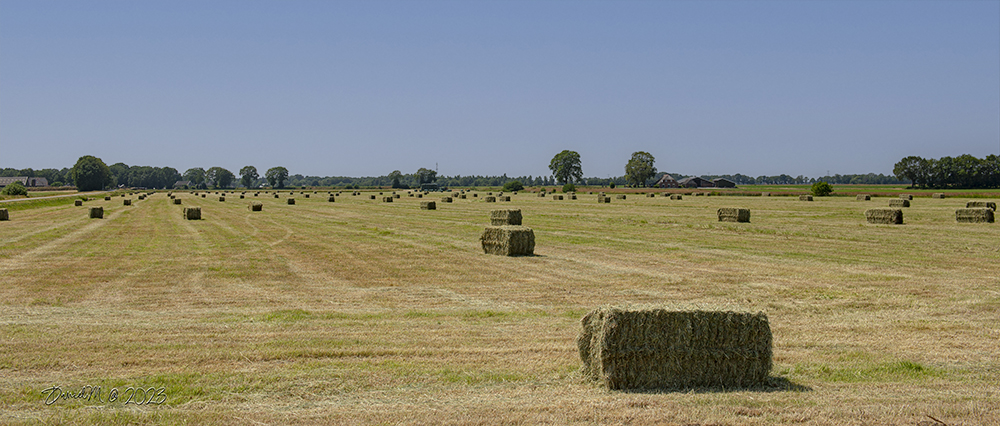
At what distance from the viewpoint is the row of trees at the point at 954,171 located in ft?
376

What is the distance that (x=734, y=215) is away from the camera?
3956 cm

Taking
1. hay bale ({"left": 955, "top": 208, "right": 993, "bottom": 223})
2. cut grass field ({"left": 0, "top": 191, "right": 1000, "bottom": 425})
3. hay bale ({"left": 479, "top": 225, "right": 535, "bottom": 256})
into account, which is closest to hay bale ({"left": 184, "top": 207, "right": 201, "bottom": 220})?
cut grass field ({"left": 0, "top": 191, "right": 1000, "bottom": 425})

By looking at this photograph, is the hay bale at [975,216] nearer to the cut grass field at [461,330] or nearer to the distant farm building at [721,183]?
the cut grass field at [461,330]

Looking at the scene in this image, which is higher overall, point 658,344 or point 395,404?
point 658,344

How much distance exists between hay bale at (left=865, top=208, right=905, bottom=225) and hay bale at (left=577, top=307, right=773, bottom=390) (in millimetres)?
32148

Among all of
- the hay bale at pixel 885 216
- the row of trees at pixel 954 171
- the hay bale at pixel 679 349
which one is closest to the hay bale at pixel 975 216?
the hay bale at pixel 885 216

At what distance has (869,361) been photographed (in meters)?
9.34

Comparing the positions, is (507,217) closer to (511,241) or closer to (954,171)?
(511,241)

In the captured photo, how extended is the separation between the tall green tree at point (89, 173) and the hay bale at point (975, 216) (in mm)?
199299

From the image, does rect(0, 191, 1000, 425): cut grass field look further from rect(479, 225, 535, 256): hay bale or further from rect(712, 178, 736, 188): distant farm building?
rect(712, 178, 736, 188): distant farm building

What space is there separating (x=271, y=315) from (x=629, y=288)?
797cm

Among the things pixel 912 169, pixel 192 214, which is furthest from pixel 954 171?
pixel 192 214

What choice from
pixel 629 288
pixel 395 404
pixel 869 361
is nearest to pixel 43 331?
pixel 395 404

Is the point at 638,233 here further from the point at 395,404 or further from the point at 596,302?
the point at 395,404
